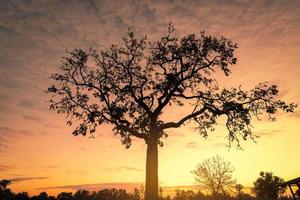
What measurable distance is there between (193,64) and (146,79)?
4.00 meters

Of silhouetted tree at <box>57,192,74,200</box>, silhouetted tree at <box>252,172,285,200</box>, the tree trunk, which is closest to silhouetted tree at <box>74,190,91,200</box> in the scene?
silhouetted tree at <box>57,192,74,200</box>

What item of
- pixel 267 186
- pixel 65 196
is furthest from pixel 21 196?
pixel 267 186

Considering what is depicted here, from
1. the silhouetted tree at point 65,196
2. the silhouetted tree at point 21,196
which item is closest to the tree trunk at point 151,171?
the silhouetted tree at point 21,196

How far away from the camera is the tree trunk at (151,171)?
65.3 feet

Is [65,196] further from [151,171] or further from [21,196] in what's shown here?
[151,171]

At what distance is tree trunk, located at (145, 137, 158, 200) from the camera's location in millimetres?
19895

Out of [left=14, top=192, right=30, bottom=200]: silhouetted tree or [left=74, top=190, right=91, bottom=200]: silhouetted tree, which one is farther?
[left=74, top=190, right=91, bottom=200]: silhouetted tree

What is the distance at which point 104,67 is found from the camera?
23.9 m

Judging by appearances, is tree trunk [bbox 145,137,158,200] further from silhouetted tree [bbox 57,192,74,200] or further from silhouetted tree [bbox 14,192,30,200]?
silhouetted tree [bbox 57,192,74,200]

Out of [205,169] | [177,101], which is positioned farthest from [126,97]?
[205,169]

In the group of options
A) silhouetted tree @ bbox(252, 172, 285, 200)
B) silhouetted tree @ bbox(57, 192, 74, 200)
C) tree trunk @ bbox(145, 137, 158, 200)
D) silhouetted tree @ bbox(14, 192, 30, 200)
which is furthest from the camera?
silhouetted tree @ bbox(57, 192, 74, 200)

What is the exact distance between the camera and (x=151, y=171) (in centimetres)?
2069

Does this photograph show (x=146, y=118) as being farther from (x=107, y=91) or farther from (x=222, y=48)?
(x=222, y=48)

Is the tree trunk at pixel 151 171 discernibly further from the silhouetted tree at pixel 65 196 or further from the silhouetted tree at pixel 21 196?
the silhouetted tree at pixel 65 196
